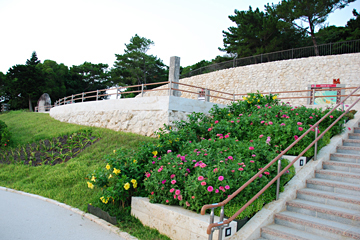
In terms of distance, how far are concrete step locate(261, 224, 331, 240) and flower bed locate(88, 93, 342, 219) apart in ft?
1.13

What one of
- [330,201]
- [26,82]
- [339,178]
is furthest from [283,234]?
[26,82]

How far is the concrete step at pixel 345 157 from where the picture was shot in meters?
5.78

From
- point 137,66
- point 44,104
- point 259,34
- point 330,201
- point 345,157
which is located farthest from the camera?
point 137,66

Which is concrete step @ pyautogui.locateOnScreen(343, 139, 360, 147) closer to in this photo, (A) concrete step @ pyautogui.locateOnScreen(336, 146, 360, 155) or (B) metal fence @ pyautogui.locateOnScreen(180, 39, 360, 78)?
(A) concrete step @ pyautogui.locateOnScreen(336, 146, 360, 155)

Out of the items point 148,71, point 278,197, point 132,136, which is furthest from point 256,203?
point 148,71

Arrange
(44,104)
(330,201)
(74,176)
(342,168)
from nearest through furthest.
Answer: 1. (330,201)
2. (342,168)
3. (74,176)
4. (44,104)

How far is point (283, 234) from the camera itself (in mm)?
3912

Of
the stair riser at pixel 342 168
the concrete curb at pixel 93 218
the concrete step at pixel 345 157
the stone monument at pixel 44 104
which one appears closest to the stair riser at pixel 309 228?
the stair riser at pixel 342 168

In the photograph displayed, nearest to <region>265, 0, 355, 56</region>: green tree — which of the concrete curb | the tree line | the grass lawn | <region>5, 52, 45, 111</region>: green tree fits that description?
the tree line

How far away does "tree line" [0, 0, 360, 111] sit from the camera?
70.4 feet

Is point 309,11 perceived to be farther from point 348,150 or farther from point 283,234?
point 283,234

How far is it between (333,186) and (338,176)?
44 centimetres

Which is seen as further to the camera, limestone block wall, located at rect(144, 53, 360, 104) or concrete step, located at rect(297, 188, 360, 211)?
limestone block wall, located at rect(144, 53, 360, 104)

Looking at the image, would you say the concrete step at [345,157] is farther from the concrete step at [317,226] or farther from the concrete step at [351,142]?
the concrete step at [317,226]
